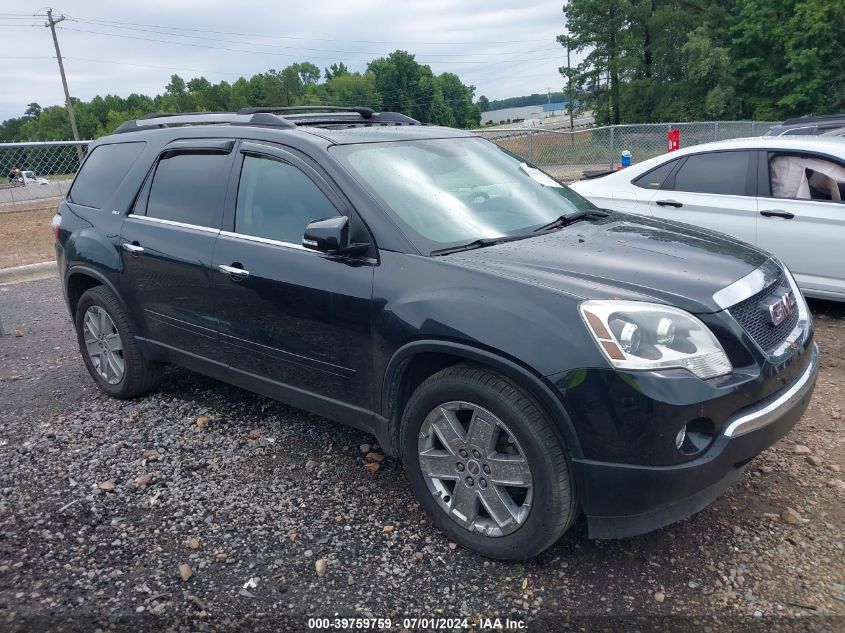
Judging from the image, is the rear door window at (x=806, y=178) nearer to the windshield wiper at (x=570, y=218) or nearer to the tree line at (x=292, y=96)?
the windshield wiper at (x=570, y=218)

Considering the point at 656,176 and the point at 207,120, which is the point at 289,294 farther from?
the point at 656,176

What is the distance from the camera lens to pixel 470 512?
306 centimetres

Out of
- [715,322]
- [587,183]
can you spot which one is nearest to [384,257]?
[715,322]

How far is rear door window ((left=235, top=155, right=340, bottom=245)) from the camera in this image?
12.0 feet

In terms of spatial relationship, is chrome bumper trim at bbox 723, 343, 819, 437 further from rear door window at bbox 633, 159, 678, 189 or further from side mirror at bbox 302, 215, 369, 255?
rear door window at bbox 633, 159, 678, 189

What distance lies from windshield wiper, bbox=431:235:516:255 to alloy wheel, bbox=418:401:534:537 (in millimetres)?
716

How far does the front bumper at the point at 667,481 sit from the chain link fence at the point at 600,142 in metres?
16.0

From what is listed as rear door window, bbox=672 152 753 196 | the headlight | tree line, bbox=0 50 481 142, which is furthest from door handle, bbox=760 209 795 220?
tree line, bbox=0 50 481 142

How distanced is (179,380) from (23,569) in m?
2.37

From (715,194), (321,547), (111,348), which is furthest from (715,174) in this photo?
→ (111,348)

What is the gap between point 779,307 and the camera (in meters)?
3.14

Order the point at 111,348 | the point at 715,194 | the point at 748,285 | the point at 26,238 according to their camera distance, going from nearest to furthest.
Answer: the point at 748,285 < the point at 111,348 < the point at 715,194 < the point at 26,238

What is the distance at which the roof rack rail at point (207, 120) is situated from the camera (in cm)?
407

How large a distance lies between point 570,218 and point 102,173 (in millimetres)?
3335
